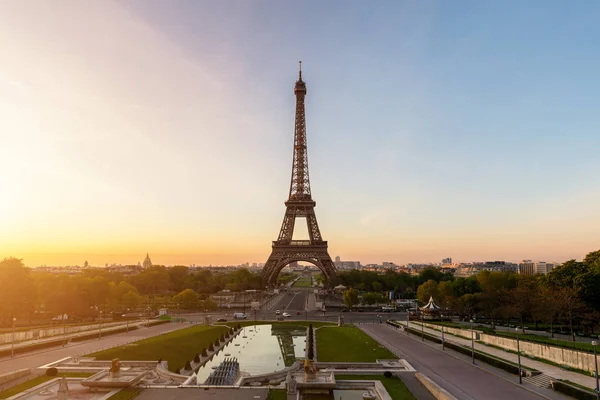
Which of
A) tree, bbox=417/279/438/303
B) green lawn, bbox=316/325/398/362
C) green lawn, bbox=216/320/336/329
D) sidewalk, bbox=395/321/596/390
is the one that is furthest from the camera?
tree, bbox=417/279/438/303

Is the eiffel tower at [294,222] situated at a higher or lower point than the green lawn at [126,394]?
higher

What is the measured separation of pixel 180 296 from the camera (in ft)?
257

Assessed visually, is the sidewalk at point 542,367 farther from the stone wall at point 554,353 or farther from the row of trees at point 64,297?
the row of trees at point 64,297

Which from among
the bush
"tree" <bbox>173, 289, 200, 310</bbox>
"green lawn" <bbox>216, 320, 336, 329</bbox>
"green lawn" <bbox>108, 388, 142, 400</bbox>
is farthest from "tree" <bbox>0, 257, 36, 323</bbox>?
the bush

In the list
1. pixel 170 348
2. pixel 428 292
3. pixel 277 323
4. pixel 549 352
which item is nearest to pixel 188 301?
pixel 277 323

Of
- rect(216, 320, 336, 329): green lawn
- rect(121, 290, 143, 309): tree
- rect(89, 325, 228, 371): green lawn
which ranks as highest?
rect(121, 290, 143, 309): tree

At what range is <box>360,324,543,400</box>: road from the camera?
24547 millimetres

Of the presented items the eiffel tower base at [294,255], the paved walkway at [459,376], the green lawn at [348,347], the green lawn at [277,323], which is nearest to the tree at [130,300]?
the green lawn at [277,323]

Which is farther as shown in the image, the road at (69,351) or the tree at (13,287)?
the tree at (13,287)

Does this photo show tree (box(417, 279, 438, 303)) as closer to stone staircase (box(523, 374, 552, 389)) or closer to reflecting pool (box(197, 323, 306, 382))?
reflecting pool (box(197, 323, 306, 382))

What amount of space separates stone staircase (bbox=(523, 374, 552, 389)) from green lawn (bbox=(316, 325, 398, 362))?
10269 millimetres

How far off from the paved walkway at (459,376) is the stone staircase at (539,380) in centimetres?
75

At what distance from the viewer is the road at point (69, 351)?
3222 centimetres

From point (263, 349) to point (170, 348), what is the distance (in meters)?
9.68
